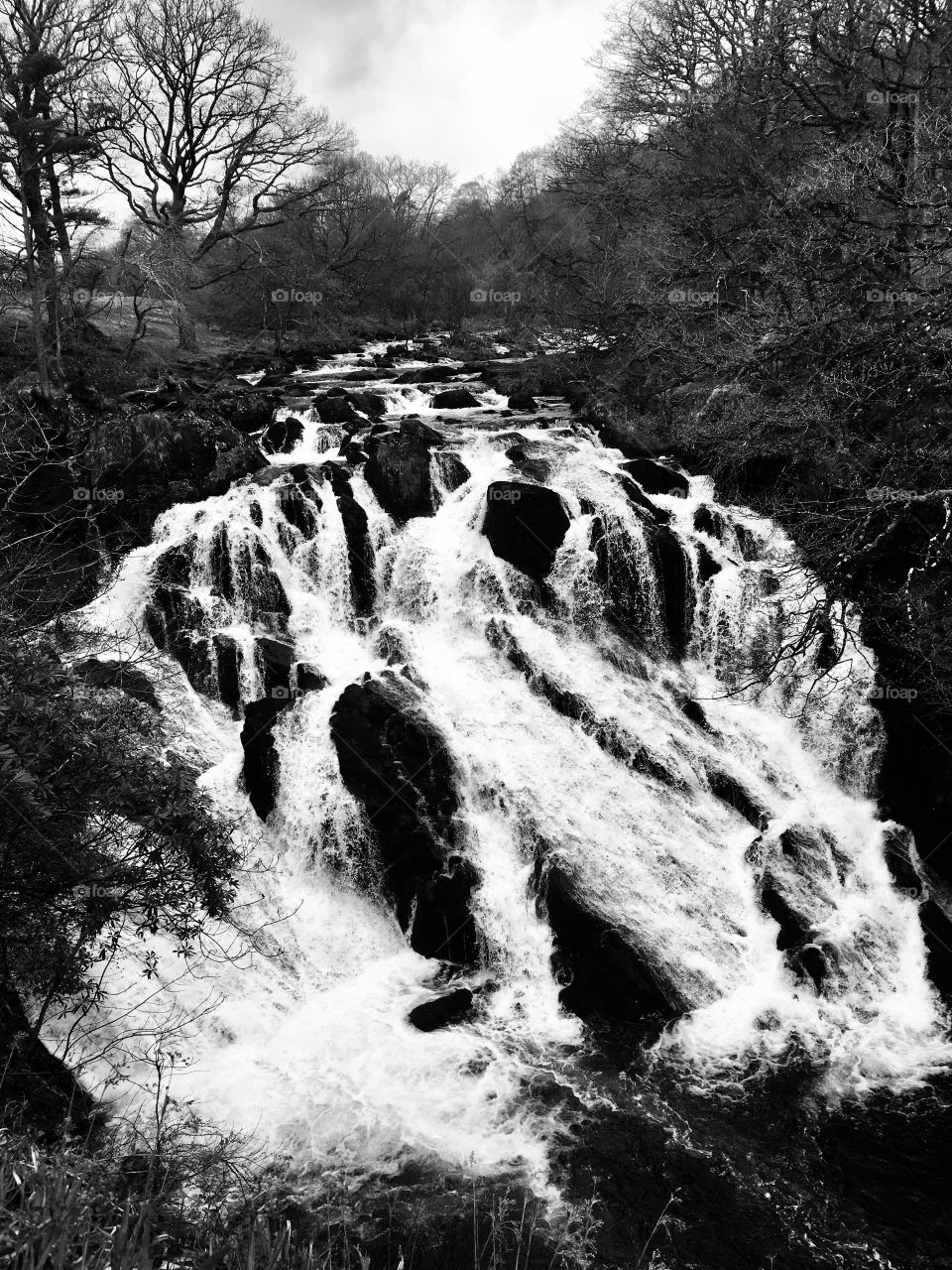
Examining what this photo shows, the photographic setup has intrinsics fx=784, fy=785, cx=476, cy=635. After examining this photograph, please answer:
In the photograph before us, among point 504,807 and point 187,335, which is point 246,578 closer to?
point 504,807

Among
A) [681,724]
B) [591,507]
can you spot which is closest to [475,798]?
[681,724]

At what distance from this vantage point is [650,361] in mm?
18719

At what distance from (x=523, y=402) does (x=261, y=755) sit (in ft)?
40.1

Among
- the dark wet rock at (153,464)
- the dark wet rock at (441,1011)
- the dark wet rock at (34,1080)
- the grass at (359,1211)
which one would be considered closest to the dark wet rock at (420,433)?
the dark wet rock at (153,464)

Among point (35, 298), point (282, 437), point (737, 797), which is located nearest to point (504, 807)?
point (737, 797)

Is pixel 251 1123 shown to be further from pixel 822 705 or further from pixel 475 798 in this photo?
pixel 822 705

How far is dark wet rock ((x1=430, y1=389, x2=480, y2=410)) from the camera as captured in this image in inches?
718

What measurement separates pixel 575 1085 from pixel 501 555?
305 inches

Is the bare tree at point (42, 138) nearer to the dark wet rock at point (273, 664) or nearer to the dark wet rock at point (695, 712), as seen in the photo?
the dark wet rock at point (273, 664)
